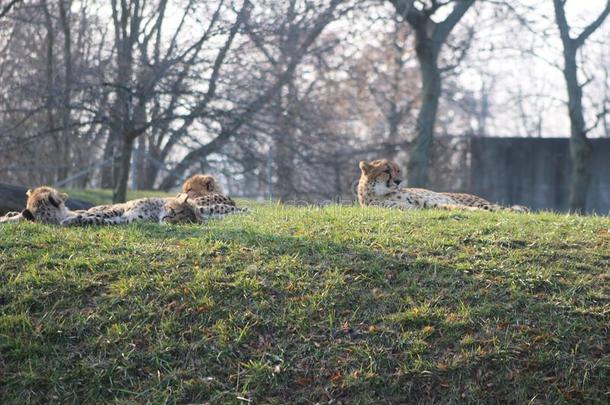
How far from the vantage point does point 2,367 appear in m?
5.76

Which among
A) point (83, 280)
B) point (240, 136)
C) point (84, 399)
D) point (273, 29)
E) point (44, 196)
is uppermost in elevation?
point (273, 29)

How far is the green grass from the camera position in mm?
5617

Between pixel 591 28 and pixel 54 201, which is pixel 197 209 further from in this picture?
pixel 591 28

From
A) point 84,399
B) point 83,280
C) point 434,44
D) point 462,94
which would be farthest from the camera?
point 462,94

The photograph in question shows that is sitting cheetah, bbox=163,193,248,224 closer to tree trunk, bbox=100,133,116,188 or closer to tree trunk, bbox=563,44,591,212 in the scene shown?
tree trunk, bbox=100,133,116,188

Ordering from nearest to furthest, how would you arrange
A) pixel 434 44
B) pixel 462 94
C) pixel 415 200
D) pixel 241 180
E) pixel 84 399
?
1. pixel 84 399
2. pixel 415 200
3. pixel 241 180
4. pixel 434 44
5. pixel 462 94

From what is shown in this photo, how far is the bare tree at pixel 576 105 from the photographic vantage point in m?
23.0

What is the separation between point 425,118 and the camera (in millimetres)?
24453

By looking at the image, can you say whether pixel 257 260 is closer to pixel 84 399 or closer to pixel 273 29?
pixel 84 399

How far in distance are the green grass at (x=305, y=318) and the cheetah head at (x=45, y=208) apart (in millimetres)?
1289

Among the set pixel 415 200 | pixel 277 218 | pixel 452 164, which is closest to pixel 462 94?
pixel 452 164

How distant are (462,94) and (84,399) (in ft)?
126

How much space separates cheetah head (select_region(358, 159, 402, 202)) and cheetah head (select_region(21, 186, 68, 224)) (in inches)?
180

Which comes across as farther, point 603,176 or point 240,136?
point 603,176
